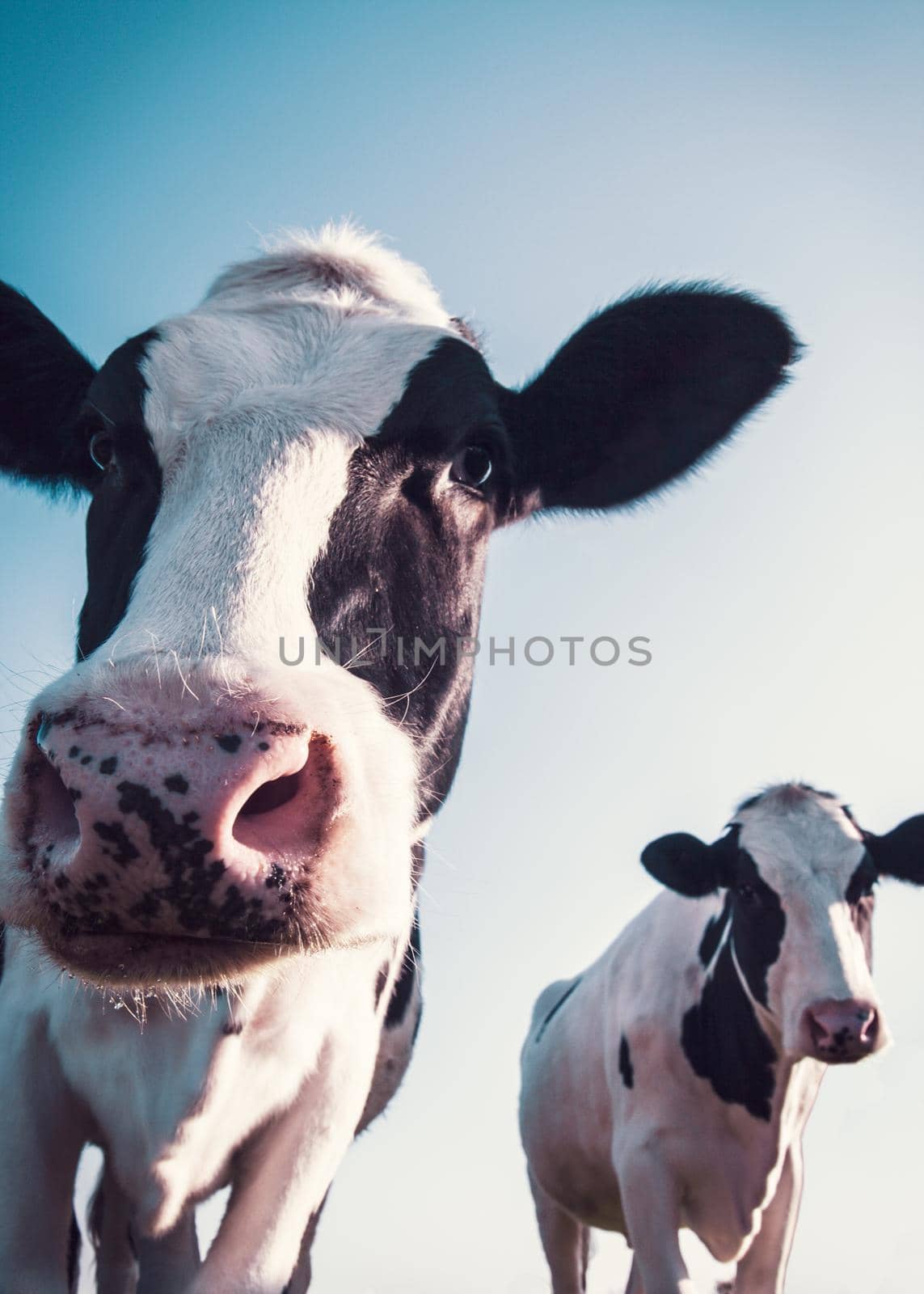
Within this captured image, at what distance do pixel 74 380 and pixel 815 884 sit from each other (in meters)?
4.54

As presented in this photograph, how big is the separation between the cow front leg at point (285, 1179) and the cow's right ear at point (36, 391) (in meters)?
2.20

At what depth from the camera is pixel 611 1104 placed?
728cm

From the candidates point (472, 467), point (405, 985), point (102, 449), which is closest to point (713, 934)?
point (405, 985)

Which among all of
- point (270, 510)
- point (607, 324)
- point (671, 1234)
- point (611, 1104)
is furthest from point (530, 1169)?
point (270, 510)

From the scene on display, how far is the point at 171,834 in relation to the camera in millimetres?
1714

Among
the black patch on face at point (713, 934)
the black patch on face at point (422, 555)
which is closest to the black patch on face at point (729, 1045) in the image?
the black patch on face at point (713, 934)

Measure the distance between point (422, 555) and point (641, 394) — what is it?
153cm

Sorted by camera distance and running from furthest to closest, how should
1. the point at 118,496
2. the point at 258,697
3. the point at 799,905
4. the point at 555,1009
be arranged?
the point at 555,1009 < the point at 799,905 < the point at 118,496 < the point at 258,697

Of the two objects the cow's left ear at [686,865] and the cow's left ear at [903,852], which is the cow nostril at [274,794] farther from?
the cow's left ear at [903,852]

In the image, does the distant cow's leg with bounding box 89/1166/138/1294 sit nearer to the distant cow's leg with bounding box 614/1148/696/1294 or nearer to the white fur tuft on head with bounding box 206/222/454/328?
the distant cow's leg with bounding box 614/1148/696/1294

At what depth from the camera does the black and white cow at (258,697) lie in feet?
5.92

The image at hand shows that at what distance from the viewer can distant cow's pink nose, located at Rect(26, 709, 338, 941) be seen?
1.72 metres

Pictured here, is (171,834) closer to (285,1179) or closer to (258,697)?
(258,697)

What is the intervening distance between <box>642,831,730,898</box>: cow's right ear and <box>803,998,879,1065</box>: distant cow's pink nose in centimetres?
134
